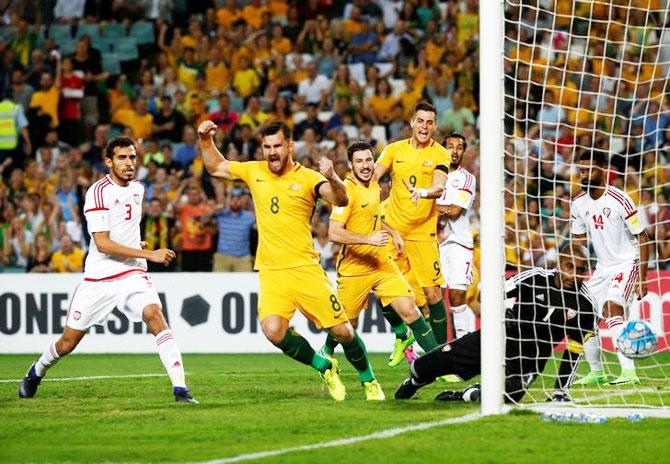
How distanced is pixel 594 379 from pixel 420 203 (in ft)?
8.12

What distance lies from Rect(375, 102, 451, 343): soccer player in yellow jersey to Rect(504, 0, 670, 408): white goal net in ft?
2.77

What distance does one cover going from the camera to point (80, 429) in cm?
905

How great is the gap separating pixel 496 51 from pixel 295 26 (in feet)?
48.4

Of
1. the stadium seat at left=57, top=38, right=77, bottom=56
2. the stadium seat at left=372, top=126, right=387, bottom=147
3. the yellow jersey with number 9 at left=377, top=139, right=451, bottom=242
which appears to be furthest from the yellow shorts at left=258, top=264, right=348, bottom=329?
the stadium seat at left=57, top=38, right=77, bottom=56

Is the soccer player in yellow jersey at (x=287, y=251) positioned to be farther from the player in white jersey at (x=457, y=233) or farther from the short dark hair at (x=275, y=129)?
the player in white jersey at (x=457, y=233)

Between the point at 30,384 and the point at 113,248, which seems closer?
the point at 113,248

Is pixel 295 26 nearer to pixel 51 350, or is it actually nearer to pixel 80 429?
pixel 51 350

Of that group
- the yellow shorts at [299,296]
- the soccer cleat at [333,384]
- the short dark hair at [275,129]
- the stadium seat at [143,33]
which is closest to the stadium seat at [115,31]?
the stadium seat at [143,33]

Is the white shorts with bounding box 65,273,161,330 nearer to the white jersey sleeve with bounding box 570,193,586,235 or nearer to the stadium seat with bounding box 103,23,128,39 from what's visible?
the white jersey sleeve with bounding box 570,193,586,235

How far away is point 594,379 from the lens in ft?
40.5

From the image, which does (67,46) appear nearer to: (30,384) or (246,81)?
(246,81)

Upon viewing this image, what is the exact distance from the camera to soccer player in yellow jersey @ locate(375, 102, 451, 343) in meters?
13.0

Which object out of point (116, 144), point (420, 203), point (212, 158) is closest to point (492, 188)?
point (212, 158)

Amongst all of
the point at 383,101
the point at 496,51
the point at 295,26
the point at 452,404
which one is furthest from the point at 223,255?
the point at 496,51
